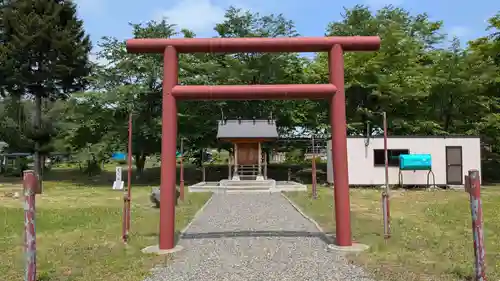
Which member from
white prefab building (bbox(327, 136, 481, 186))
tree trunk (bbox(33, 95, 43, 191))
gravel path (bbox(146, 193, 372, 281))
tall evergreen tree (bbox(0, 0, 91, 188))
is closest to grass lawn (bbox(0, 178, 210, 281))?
gravel path (bbox(146, 193, 372, 281))

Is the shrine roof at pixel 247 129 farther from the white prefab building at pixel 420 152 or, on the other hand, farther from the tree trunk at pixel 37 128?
the tree trunk at pixel 37 128

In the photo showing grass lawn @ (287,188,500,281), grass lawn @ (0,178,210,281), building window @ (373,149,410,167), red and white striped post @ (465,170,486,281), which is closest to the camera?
red and white striped post @ (465,170,486,281)

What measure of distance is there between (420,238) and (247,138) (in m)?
16.7

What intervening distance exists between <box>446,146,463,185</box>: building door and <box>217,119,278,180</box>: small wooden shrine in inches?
358

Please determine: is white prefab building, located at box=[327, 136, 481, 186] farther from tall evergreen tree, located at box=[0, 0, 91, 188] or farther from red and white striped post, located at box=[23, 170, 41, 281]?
tall evergreen tree, located at box=[0, 0, 91, 188]

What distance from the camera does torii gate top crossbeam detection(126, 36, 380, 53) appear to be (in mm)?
8062

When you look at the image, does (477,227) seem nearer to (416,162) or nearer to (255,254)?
(255,254)

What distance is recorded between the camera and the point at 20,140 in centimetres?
3388

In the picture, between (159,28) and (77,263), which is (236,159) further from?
(77,263)

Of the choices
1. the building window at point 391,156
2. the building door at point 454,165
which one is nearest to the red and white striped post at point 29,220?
the building window at point 391,156

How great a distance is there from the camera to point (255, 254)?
7.35 metres

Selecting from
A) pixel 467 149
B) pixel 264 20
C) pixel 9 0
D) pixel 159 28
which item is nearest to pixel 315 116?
pixel 264 20

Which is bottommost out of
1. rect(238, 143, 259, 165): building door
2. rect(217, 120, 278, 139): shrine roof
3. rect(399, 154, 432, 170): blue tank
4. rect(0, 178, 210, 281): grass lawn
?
rect(0, 178, 210, 281): grass lawn

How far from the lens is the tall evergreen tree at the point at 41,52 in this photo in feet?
103
